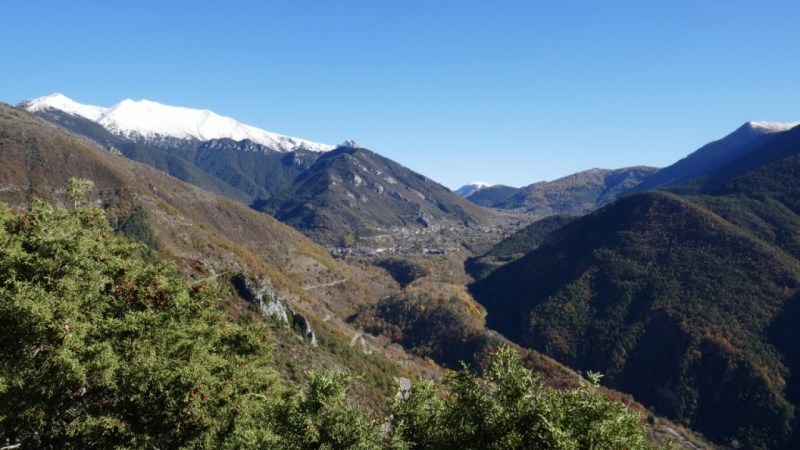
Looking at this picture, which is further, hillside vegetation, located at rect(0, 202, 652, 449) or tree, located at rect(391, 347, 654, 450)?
hillside vegetation, located at rect(0, 202, 652, 449)

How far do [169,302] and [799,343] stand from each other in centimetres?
24136

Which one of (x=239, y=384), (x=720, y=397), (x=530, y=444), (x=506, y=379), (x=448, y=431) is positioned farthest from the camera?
(x=720, y=397)

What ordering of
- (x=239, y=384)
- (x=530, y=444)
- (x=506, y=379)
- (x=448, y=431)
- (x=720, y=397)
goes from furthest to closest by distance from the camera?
1. (x=720, y=397)
2. (x=239, y=384)
3. (x=448, y=431)
4. (x=506, y=379)
5. (x=530, y=444)

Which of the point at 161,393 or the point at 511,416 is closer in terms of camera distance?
the point at 511,416

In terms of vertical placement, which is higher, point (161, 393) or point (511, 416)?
point (161, 393)

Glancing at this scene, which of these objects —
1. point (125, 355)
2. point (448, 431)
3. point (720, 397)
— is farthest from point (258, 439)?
point (720, 397)

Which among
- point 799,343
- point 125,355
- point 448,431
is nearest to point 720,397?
point 799,343

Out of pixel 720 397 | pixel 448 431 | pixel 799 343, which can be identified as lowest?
pixel 720 397

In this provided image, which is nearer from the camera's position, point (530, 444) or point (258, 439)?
point (530, 444)

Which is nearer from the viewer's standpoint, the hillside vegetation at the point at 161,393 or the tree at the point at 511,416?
the tree at the point at 511,416

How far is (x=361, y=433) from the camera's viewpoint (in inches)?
1023

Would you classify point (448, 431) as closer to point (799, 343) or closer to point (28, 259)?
point (28, 259)

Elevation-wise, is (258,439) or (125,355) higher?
(125,355)

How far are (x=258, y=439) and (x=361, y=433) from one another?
274 inches
